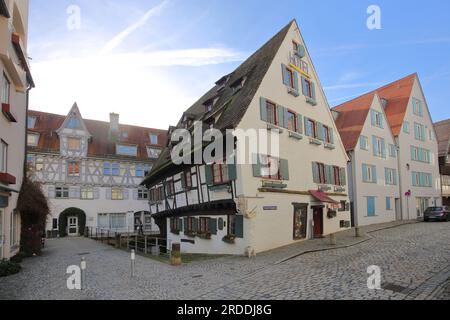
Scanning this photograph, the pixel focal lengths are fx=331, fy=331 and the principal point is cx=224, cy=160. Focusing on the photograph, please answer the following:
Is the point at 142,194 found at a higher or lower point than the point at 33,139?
lower

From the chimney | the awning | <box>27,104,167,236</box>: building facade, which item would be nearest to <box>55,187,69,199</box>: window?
<box>27,104,167,236</box>: building facade

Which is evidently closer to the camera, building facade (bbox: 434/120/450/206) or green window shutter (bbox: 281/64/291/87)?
green window shutter (bbox: 281/64/291/87)

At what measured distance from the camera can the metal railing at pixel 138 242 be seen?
18898 millimetres

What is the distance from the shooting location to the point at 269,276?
33.8ft

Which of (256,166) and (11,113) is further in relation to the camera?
(256,166)

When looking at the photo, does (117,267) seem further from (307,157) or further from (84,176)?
(84,176)

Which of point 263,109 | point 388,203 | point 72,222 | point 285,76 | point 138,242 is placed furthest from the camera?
point 72,222

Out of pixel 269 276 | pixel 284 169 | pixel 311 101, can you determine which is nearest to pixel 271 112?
pixel 284 169

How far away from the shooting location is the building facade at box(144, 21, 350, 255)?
15477 mm

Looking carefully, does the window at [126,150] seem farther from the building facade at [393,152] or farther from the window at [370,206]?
the window at [370,206]

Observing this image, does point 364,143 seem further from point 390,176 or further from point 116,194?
point 116,194

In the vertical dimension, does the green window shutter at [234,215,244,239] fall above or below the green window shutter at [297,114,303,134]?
below

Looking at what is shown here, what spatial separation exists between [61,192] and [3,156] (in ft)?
71.6

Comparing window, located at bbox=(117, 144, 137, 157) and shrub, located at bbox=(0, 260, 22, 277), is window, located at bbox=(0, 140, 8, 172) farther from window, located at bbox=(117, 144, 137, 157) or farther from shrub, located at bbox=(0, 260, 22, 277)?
window, located at bbox=(117, 144, 137, 157)
